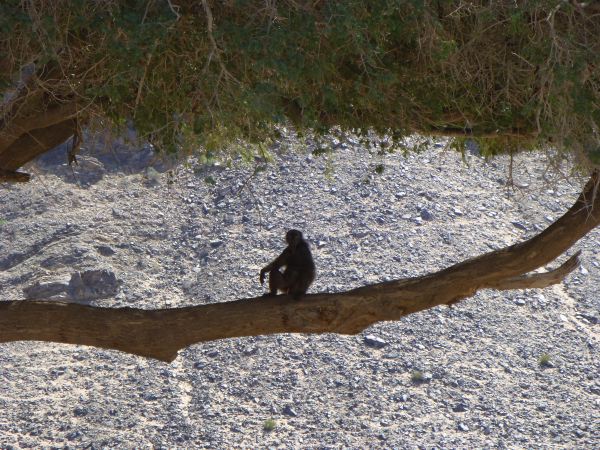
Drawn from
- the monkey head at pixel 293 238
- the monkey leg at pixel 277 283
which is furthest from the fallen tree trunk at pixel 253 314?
the monkey head at pixel 293 238

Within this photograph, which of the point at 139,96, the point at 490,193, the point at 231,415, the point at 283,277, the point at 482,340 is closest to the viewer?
the point at 139,96

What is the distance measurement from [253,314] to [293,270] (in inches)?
68.8

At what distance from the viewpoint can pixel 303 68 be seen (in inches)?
235

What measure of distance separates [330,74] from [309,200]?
1235cm

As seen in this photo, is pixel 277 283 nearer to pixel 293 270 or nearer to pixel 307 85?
pixel 293 270

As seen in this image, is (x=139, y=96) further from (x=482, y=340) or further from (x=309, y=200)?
(x=309, y=200)

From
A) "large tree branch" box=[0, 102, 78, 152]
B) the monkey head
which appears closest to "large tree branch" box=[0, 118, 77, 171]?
"large tree branch" box=[0, 102, 78, 152]

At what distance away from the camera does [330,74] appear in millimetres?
6523

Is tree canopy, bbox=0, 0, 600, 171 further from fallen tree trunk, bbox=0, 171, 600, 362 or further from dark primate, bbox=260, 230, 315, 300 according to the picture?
dark primate, bbox=260, 230, 315, 300

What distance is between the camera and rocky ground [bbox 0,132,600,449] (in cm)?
1448

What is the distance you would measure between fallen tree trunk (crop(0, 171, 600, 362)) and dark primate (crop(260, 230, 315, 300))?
120cm

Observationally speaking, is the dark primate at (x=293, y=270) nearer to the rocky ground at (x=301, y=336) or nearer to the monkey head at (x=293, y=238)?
the monkey head at (x=293, y=238)

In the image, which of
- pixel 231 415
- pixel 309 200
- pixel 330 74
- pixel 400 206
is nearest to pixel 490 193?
pixel 400 206

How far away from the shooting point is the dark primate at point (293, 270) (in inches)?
320
